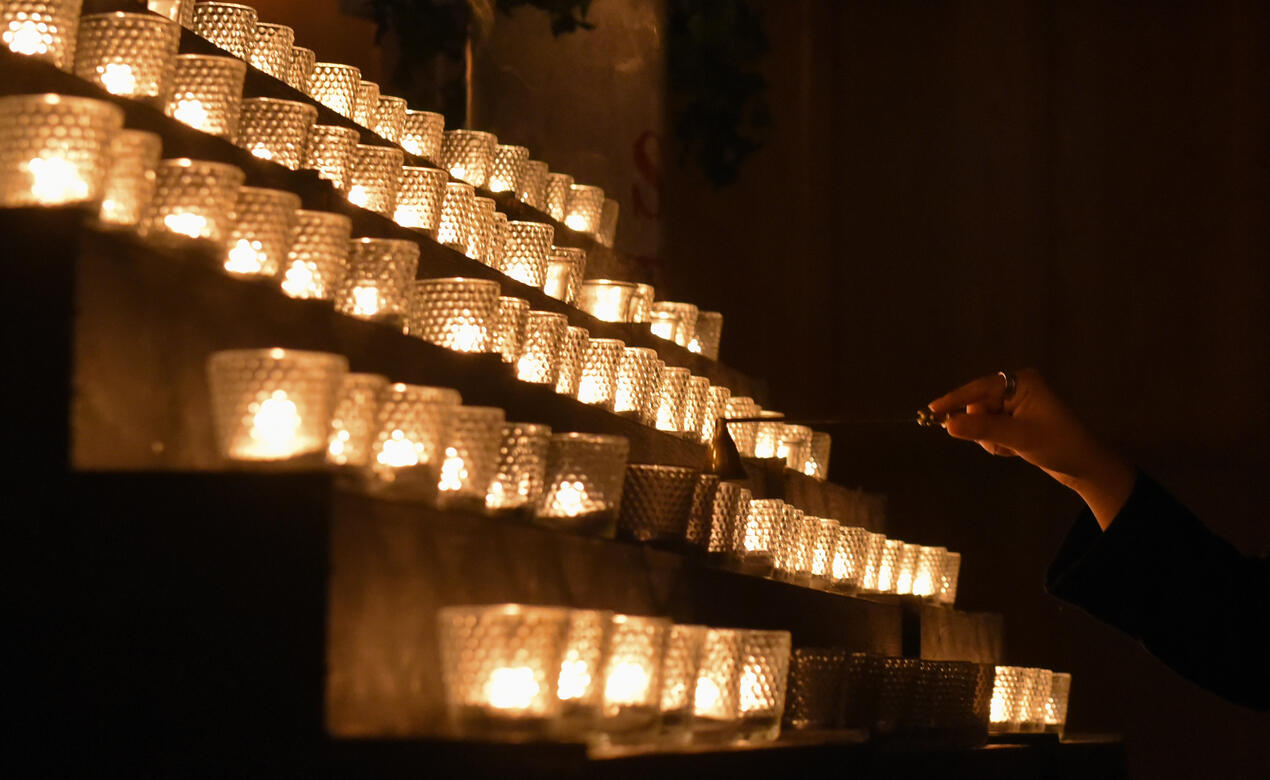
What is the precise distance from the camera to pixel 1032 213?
494 cm

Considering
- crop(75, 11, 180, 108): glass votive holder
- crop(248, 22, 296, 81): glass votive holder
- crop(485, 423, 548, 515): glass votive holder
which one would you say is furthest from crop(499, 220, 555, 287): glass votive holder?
crop(485, 423, 548, 515): glass votive holder

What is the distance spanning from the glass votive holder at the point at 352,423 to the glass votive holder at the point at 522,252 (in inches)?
40.6

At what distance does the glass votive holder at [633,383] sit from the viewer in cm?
252

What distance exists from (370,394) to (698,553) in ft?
1.98

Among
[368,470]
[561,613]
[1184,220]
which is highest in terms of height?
[1184,220]

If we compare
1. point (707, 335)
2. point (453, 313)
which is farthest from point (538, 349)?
point (707, 335)

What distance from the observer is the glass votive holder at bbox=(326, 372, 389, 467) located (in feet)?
5.20

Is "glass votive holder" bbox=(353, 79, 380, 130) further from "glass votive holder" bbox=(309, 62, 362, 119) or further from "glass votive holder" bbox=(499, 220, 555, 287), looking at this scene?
"glass votive holder" bbox=(499, 220, 555, 287)

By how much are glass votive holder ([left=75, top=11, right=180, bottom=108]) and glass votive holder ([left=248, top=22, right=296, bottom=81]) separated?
1.62 feet

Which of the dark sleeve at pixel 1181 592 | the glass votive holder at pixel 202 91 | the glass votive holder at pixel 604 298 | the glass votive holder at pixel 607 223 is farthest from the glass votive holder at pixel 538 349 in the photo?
the glass votive holder at pixel 607 223

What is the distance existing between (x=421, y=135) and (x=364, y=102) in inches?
5.2

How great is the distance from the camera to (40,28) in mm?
1885

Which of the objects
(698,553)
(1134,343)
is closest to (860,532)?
(698,553)

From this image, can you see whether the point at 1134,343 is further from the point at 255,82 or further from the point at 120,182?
the point at 120,182
